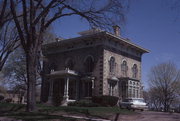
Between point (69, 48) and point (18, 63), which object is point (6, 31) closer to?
point (69, 48)

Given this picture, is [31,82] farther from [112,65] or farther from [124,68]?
[124,68]

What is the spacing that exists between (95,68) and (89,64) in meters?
1.58

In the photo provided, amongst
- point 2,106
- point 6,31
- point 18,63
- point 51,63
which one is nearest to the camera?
point 2,106

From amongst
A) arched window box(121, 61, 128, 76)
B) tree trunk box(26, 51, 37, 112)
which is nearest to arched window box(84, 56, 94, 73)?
arched window box(121, 61, 128, 76)

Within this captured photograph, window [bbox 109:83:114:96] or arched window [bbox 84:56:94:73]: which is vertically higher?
arched window [bbox 84:56:94:73]

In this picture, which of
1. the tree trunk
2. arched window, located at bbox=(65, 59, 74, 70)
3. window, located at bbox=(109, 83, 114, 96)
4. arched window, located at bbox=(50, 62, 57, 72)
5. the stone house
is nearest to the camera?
the tree trunk

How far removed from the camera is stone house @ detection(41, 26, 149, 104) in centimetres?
3181

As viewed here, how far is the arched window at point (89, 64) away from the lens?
33138 millimetres

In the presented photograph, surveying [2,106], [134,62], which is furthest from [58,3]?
[134,62]

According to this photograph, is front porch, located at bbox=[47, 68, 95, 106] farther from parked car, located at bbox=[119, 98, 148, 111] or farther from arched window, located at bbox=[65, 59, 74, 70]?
parked car, located at bbox=[119, 98, 148, 111]

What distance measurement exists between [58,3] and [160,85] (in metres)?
38.1

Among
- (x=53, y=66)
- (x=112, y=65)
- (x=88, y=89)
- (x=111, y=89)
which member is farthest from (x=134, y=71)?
(x=53, y=66)

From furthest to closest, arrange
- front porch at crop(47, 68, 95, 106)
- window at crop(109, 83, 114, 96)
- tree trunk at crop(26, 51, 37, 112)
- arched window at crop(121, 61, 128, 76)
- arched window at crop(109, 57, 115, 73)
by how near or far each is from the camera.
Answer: arched window at crop(121, 61, 128, 76) < arched window at crop(109, 57, 115, 73) < window at crop(109, 83, 114, 96) < front porch at crop(47, 68, 95, 106) < tree trunk at crop(26, 51, 37, 112)

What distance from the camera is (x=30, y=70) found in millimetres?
16016
